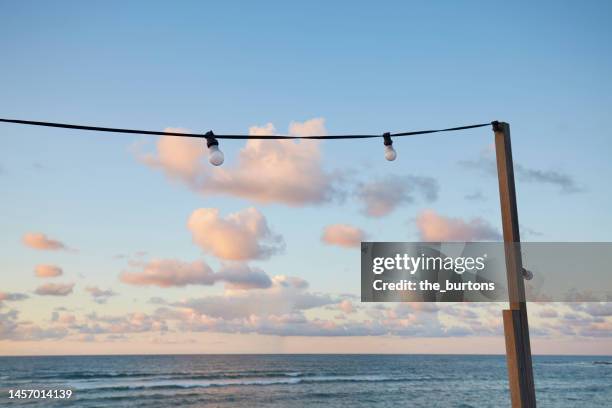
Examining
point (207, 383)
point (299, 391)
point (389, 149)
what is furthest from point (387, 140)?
point (207, 383)

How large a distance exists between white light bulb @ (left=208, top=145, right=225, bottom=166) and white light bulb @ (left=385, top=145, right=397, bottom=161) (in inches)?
48.0

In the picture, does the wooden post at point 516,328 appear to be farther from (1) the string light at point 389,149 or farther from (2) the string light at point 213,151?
(2) the string light at point 213,151

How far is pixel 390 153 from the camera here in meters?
4.07

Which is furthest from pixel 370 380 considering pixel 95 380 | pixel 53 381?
pixel 53 381

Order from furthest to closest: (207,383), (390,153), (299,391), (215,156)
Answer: (207,383) → (299,391) → (390,153) → (215,156)

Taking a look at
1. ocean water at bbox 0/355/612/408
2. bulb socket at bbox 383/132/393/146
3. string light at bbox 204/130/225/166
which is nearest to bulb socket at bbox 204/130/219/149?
string light at bbox 204/130/225/166

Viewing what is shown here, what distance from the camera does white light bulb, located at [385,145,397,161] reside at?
407 centimetres

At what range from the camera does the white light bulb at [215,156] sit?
350cm

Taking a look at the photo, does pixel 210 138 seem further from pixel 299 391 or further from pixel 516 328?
pixel 299 391

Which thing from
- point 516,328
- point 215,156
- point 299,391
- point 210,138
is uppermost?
point 210,138

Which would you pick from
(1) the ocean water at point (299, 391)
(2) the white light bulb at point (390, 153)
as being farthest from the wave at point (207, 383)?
(2) the white light bulb at point (390, 153)

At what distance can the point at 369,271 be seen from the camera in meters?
5.72

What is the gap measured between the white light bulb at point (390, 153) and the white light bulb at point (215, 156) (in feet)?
4.00

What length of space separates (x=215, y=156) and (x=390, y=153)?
128 cm
